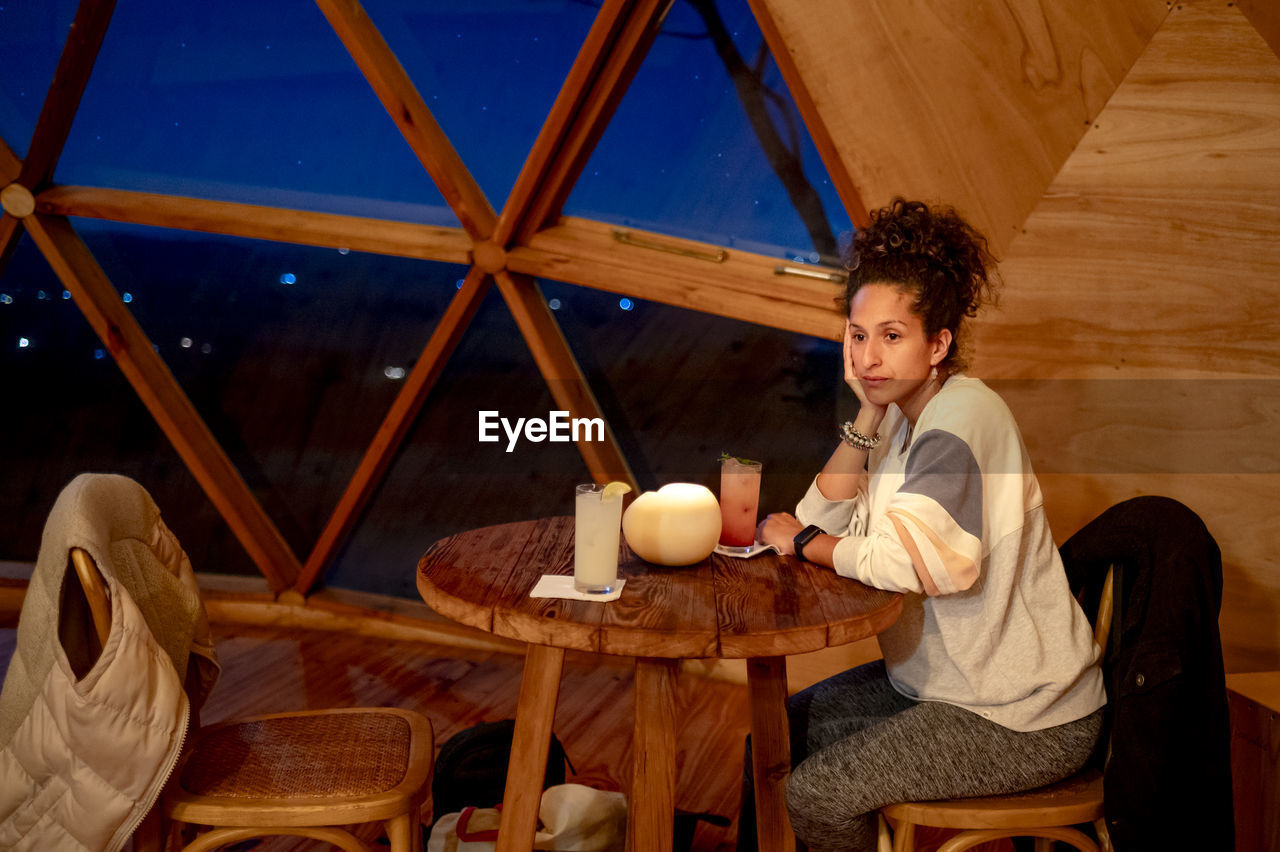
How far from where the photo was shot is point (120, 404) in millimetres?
3494

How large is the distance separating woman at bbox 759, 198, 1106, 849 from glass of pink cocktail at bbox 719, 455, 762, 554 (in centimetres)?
7

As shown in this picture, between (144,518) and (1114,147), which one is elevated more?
(1114,147)

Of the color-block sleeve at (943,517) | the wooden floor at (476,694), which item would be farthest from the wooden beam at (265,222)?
the color-block sleeve at (943,517)

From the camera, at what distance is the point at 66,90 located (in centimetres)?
298

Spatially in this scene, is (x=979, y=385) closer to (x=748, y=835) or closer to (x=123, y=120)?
(x=748, y=835)

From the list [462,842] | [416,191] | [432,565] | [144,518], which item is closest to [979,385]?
[432,565]

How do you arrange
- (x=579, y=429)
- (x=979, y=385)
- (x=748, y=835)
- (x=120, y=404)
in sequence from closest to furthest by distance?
1. (x=979, y=385)
2. (x=748, y=835)
3. (x=579, y=429)
4. (x=120, y=404)

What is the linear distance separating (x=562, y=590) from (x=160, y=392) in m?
2.60

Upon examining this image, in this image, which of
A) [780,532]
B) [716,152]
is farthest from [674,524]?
[716,152]

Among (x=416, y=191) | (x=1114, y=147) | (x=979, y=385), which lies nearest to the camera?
(x=979, y=385)

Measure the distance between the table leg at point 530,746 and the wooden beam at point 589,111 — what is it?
→ 65.8 inches

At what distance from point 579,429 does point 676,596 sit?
5.54 ft

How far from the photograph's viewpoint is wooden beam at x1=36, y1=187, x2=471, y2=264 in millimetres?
2857

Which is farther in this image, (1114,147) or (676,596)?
(1114,147)
